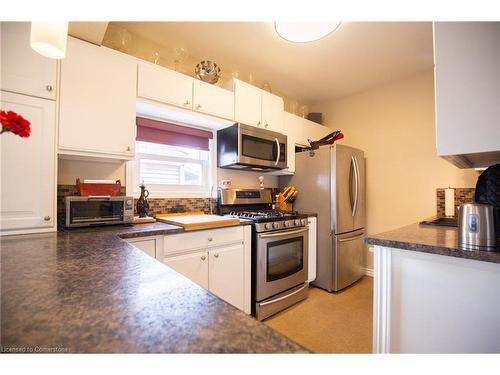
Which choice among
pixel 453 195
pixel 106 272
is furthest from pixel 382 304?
pixel 453 195

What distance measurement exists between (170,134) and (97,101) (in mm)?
740

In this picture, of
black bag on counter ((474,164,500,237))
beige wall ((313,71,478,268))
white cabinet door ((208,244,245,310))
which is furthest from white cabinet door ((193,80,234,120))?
beige wall ((313,71,478,268))

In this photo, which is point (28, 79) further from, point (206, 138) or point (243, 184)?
point (243, 184)

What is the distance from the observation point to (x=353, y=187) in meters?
2.81

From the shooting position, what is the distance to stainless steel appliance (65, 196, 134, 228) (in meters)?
1.50

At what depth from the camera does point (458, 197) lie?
254 centimetres

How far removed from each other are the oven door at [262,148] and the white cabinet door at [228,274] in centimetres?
89

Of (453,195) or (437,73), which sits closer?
(437,73)

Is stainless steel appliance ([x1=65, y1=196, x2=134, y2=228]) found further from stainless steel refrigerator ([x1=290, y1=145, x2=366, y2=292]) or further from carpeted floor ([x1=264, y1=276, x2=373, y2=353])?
stainless steel refrigerator ([x1=290, y1=145, x2=366, y2=292])

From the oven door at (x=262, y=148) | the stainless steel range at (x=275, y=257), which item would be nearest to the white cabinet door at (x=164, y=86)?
the oven door at (x=262, y=148)

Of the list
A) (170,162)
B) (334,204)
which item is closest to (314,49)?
(334,204)

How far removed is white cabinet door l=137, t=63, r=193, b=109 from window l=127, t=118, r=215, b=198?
0.35 m
